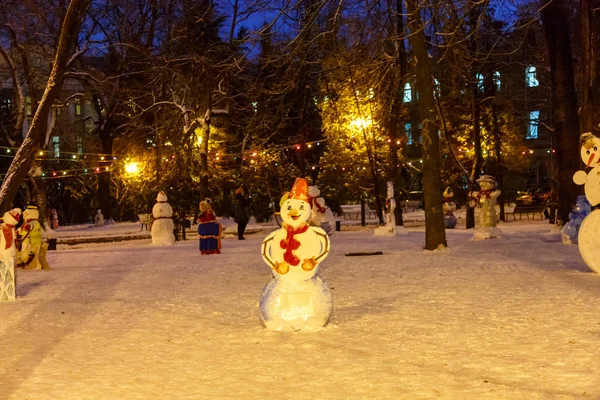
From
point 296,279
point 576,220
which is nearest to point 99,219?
point 576,220

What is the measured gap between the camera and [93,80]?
114 ft

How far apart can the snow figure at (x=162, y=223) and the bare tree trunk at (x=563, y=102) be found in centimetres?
1155

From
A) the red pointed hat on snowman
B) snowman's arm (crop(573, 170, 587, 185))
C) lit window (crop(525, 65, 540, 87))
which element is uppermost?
lit window (crop(525, 65, 540, 87))

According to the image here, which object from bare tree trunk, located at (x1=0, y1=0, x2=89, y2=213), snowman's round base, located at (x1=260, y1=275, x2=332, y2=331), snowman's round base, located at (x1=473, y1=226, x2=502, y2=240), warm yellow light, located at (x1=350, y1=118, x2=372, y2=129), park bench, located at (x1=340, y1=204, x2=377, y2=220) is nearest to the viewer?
snowman's round base, located at (x1=260, y1=275, x2=332, y2=331)

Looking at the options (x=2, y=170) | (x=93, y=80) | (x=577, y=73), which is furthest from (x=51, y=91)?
(x=2, y=170)

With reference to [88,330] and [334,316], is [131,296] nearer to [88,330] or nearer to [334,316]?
[88,330]

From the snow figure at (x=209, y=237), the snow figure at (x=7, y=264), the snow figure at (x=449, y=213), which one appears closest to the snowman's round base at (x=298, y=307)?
the snow figure at (x=7, y=264)

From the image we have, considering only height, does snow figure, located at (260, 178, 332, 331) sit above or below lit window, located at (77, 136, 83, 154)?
below

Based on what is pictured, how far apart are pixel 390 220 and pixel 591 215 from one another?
1370 centimetres

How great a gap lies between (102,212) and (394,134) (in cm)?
2162

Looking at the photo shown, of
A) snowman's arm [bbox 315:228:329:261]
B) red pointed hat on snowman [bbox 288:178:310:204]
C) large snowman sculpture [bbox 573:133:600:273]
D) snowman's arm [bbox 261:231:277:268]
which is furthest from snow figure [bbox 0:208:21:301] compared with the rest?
large snowman sculpture [bbox 573:133:600:273]

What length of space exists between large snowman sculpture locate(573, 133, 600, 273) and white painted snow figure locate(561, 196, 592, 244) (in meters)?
5.57

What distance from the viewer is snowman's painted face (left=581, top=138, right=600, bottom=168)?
12286 mm

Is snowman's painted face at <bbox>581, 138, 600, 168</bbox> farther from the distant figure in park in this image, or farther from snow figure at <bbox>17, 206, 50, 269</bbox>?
the distant figure in park
